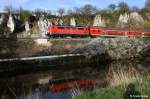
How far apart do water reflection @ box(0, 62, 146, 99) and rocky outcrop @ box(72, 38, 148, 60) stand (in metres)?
2.98

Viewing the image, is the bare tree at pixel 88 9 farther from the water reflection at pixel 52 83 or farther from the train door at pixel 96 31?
the water reflection at pixel 52 83

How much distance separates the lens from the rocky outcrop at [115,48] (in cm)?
4267

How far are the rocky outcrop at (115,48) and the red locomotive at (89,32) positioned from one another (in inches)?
313

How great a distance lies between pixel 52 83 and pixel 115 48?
52.2 feet

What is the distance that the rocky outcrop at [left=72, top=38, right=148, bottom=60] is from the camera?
140ft

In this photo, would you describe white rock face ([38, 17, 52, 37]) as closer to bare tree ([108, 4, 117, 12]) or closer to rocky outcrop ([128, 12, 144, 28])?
rocky outcrop ([128, 12, 144, 28])

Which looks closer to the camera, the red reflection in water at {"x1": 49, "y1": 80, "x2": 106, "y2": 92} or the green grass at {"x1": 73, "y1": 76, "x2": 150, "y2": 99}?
the green grass at {"x1": 73, "y1": 76, "x2": 150, "y2": 99}

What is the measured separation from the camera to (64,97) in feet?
72.3

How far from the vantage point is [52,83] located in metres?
29.8

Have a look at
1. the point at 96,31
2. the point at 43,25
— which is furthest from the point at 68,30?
the point at 43,25

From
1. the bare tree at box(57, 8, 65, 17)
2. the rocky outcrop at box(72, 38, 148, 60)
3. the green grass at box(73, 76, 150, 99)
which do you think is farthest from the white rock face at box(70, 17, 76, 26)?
the green grass at box(73, 76, 150, 99)

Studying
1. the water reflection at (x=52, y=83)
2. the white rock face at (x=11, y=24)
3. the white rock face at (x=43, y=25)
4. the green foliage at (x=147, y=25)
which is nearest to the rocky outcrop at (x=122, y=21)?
the green foliage at (x=147, y=25)

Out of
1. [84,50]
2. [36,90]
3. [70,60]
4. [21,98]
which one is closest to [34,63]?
[70,60]

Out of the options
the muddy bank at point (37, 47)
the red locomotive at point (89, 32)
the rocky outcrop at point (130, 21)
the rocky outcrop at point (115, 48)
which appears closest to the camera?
the rocky outcrop at point (115, 48)
